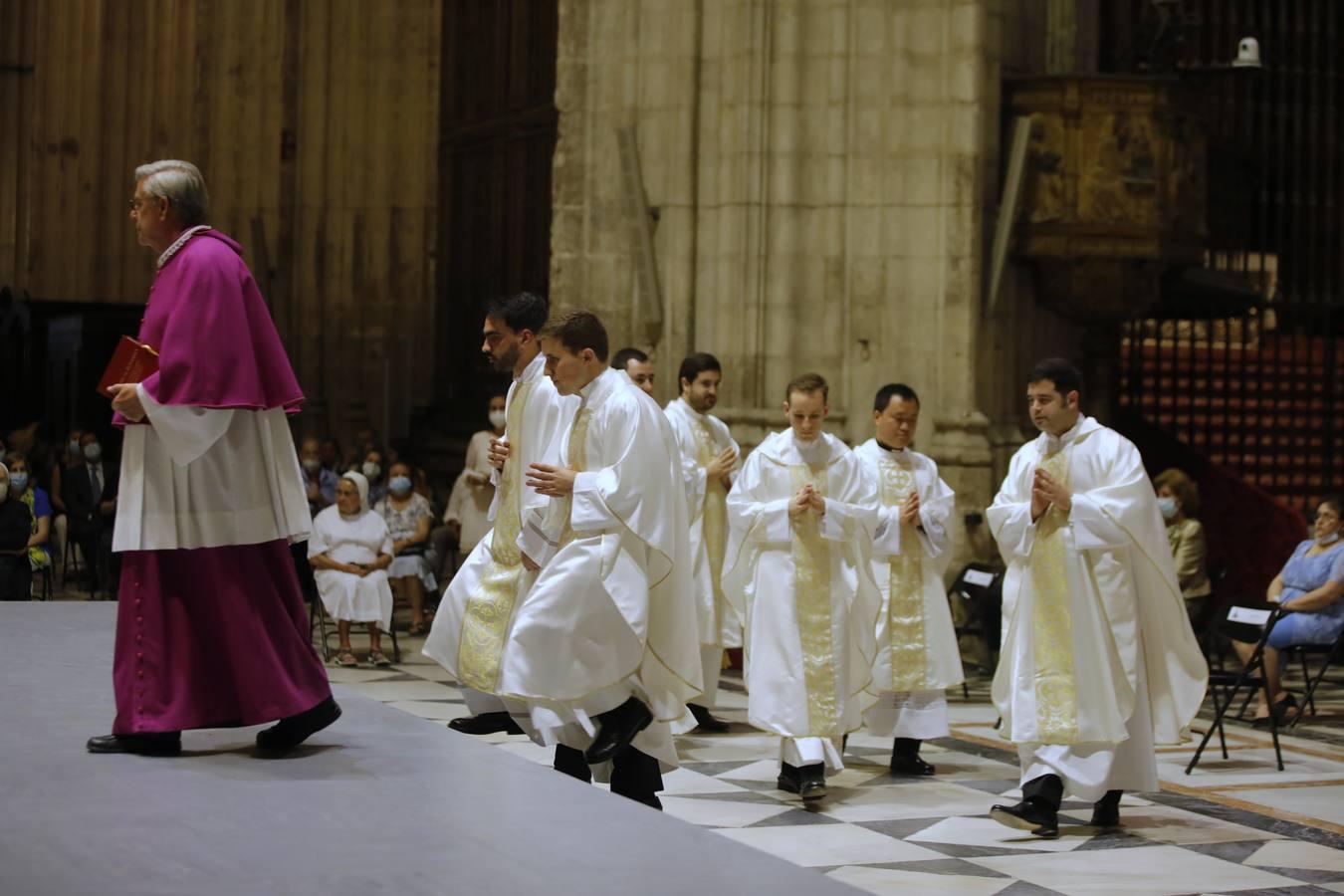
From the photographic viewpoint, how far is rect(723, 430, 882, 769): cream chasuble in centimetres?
718

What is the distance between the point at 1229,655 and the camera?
1195 centimetres

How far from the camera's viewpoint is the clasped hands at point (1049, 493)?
660cm

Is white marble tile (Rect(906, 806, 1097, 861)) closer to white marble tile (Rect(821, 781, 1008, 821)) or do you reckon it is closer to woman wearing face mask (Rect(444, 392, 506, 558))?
white marble tile (Rect(821, 781, 1008, 821))

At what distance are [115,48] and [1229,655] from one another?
12.8 metres

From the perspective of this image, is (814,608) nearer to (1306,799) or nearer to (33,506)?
(1306,799)

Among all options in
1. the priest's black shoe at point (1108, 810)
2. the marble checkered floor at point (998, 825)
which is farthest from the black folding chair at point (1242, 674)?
the priest's black shoe at point (1108, 810)

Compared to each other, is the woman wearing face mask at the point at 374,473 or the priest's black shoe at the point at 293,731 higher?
the woman wearing face mask at the point at 374,473

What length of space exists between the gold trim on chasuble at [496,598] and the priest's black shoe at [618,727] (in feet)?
1.38

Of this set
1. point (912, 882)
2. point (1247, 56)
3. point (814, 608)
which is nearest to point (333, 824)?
point (912, 882)

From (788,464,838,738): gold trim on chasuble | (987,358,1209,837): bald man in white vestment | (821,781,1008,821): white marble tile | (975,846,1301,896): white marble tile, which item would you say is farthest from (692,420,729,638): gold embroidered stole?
(975,846,1301,896): white marble tile

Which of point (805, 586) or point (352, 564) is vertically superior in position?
point (805, 586)

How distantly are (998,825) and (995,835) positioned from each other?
18 centimetres

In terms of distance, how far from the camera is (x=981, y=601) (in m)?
10.1

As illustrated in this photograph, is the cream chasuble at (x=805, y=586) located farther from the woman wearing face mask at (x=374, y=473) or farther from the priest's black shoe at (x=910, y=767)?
the woman wearing face mask at (x=374, y=473)
